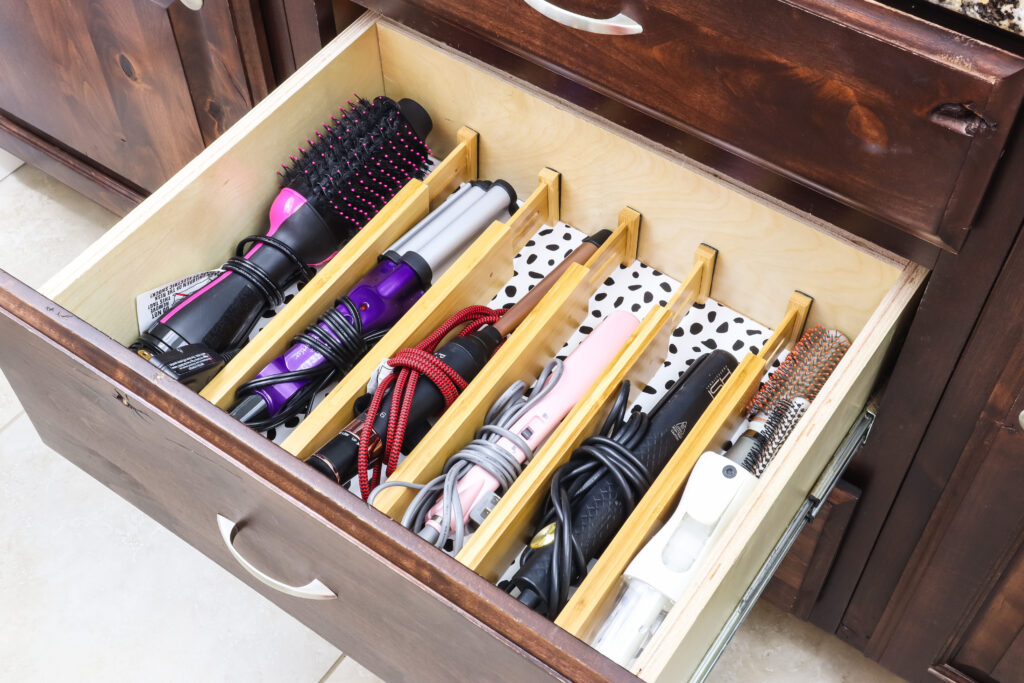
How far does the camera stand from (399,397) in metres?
0.80

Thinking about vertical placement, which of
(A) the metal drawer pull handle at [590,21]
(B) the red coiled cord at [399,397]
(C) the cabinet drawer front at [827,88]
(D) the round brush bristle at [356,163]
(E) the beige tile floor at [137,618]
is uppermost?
(C) the cabinet drawer front at [827,88]

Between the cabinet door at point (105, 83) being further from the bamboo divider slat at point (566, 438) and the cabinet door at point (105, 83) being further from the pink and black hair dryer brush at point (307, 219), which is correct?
the bamboo divider slat at point (566, 438)

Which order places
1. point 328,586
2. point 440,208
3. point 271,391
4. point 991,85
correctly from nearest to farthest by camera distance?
1. point 991,85
2. point 328,586
3. point 271,391
4. point 440,208

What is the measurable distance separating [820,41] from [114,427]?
528mm

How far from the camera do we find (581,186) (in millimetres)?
942

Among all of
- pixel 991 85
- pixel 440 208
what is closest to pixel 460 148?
pixel 440 208

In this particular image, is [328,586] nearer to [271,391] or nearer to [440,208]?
[271,391]

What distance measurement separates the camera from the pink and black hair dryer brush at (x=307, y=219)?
859mm

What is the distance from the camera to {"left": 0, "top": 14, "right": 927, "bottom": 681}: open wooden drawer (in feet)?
2.06

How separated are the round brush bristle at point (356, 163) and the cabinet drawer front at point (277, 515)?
26 centimetres

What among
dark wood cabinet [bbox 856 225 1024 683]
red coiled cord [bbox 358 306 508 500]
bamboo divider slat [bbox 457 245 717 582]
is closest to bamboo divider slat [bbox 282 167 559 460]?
red coiled cord [bbox 358 306 508 500]

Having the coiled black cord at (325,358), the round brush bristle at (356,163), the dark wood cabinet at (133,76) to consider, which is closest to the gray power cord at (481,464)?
the coiled black cord at (325,358)

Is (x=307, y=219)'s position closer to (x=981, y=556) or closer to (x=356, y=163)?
(x=356, y=163)

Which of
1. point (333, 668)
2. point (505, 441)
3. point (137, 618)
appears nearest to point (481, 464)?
point (505, 441)
